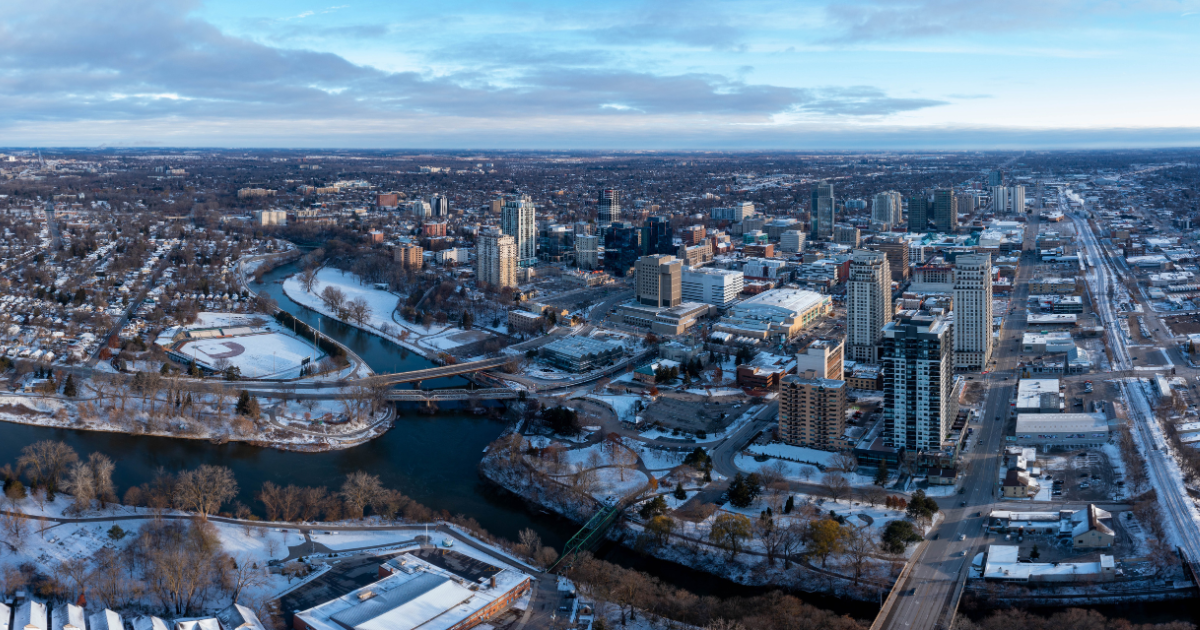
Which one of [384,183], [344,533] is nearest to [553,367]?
[344,533]

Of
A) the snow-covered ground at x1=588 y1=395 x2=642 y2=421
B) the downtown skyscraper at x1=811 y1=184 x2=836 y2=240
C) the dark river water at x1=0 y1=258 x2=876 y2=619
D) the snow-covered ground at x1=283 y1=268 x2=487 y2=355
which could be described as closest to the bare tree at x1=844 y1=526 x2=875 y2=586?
the dark river water at x1=0 y1=258 x2=876 y2=619

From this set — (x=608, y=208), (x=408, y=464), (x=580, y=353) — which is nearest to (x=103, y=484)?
(x=408, y=464)

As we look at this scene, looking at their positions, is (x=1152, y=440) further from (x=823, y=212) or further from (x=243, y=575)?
(x=823, y=212)

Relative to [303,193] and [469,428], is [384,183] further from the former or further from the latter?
[469,428]

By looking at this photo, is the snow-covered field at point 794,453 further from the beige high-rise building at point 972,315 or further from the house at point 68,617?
the house at point 68,617

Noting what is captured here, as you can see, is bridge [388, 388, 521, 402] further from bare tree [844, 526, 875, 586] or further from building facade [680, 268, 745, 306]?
building facade [680, 268, 745, 306]

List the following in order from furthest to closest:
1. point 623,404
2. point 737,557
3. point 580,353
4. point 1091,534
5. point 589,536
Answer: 1. point 580,353
2. point 623,404
3. point 589,536
4. point 737,557
5. point 1091,534
